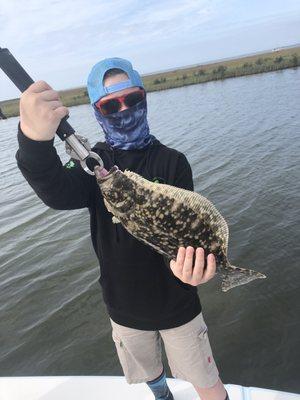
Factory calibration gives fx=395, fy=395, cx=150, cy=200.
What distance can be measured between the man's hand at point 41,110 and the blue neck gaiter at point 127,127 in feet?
Result: 3.60

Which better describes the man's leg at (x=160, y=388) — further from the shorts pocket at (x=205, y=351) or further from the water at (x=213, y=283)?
the water at (x=213, y=283)

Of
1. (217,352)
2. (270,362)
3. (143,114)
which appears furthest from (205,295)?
(143,114)

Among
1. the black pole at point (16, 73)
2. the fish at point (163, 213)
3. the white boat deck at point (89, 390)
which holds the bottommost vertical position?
the white boat deck at point (89, 390)

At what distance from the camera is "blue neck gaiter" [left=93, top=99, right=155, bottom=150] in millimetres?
3579

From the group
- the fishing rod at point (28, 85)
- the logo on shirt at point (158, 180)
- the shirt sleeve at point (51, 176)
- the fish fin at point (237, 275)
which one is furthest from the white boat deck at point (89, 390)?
the fishing rod at point (28, 85)

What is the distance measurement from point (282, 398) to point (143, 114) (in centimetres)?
327

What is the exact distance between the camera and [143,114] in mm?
3686

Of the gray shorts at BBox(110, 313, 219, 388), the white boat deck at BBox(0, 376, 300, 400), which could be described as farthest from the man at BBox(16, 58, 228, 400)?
the white boat deck at BBox(0, 376, 300, 400)

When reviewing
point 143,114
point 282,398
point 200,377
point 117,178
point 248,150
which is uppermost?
point 143,114

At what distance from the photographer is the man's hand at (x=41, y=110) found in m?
2.41

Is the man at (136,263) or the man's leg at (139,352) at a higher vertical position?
the man at (136,263)

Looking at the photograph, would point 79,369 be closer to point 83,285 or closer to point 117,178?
point 83,285

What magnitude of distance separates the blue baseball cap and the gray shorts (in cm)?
219

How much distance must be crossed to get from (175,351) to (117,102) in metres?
2.37
